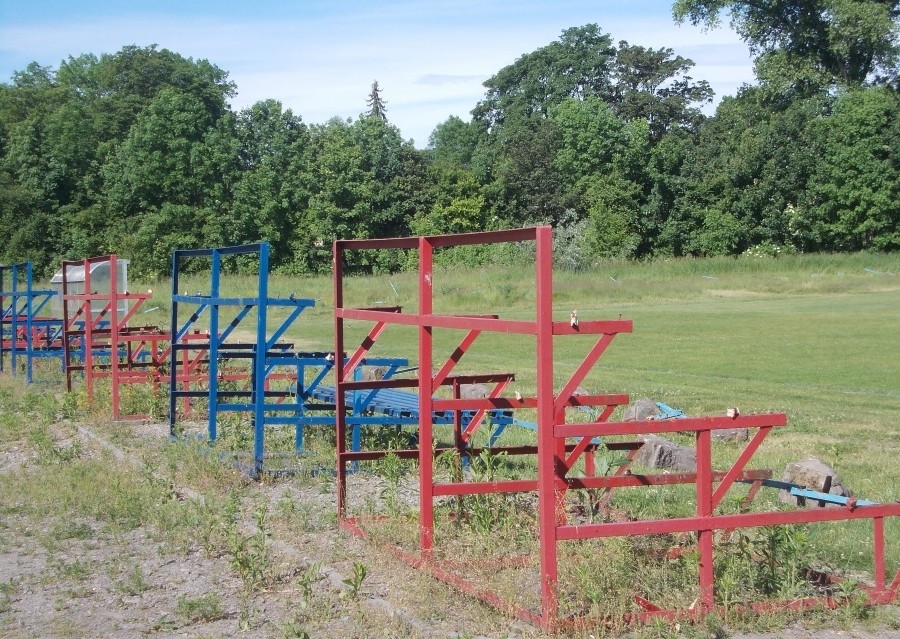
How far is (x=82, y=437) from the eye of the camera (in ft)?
41.3

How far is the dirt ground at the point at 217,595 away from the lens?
5.76m

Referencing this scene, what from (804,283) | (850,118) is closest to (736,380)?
(804,283)

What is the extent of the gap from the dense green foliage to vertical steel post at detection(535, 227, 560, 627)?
171 ft

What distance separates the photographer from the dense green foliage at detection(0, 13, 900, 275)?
63719 mm

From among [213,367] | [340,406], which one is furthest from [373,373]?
[340,406]

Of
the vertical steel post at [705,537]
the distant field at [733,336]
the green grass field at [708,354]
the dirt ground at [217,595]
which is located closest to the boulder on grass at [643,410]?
the green grass field at [708,354]

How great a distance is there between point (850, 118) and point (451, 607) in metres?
61.8

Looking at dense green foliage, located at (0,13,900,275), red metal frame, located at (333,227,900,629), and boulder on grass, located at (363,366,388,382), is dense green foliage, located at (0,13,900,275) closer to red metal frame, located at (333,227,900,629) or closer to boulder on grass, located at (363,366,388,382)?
boulder on grass, located at (363,366,388,382)

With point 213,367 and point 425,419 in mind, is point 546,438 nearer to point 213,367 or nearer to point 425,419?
point 425,419

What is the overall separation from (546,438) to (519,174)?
67.4m

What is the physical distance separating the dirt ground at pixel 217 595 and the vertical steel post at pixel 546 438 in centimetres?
27

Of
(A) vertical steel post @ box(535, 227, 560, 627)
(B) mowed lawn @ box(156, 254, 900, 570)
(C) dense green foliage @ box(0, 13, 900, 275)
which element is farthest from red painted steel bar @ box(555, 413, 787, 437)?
(C) dense green foliage @ box(0, 13, 900, 275)

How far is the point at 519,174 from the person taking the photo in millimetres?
72062

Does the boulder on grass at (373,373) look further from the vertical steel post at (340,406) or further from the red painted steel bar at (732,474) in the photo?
the red painted steel bar at (732,474)
